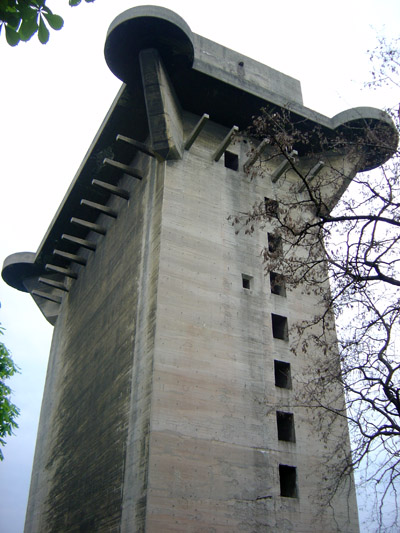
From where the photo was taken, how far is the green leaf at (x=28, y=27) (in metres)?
4.50

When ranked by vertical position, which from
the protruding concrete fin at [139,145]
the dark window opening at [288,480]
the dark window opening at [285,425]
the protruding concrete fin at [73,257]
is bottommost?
the dark window opening at [288,480]

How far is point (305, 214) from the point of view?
23047 mm

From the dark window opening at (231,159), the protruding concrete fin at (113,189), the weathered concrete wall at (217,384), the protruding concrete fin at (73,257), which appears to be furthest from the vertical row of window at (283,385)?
the protruding concrete fin at (73,257)

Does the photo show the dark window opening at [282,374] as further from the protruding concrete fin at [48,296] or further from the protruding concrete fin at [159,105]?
the protruding concrete fin at [48,296]

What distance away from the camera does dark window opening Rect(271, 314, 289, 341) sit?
1947 centimetres

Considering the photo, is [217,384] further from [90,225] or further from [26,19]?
[26,19]

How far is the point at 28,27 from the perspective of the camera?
4496mm

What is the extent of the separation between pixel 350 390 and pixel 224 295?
8.39 m

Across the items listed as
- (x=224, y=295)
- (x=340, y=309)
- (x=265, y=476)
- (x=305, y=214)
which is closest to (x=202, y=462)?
(x=265, y=476)

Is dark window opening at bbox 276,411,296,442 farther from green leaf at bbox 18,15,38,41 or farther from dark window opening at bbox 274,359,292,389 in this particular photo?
green leaf at bbox 18,15,38,41

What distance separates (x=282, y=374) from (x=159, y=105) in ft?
31.7

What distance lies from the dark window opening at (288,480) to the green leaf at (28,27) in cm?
1505

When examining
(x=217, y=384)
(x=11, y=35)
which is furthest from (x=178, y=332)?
(x=11, y=35)

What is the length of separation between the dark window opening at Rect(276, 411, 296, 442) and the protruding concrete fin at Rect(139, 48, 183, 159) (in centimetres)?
930
